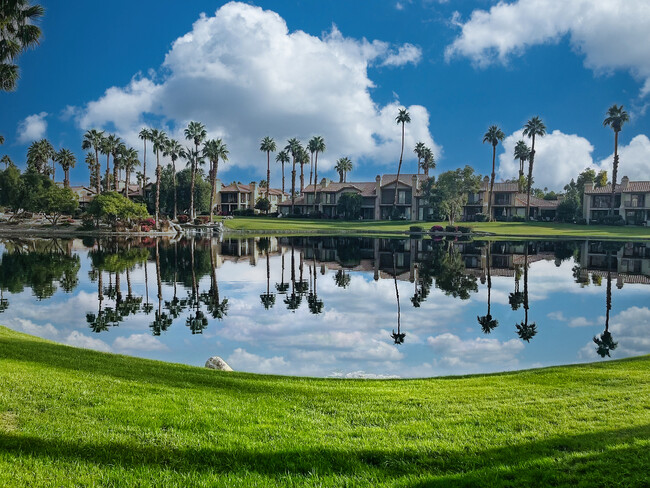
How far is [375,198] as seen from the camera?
113 m

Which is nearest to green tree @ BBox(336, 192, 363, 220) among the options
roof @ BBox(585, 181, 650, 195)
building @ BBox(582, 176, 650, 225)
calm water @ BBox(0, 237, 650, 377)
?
building @ BBox(582, 176, 650, 225)

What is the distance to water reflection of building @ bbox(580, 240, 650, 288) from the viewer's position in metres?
32.0

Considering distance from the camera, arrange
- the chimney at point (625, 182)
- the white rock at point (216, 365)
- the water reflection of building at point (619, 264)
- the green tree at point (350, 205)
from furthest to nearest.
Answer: the green tree at point (350, 205) → the chimney at point (625, 182) → the water reflection of building at point (619, 264) → the white rock at point (216, 365)

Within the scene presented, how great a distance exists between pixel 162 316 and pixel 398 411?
550 inches

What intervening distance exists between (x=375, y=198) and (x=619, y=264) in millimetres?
75279

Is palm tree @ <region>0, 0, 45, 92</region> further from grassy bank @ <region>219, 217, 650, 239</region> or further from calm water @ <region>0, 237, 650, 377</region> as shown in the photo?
grassy bank @ <region>219, 217, 650, 239</region>

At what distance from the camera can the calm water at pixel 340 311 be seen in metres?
15.1

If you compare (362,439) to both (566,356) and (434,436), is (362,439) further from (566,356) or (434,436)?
(566,356)

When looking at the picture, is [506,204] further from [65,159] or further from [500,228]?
[65,159]

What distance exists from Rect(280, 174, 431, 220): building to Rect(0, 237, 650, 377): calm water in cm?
6846

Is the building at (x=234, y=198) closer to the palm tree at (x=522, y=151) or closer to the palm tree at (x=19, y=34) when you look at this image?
the palm tree at (x=522, y=151)

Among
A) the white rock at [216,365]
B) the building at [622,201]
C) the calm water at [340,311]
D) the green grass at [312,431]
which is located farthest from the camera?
the building at [622,201]

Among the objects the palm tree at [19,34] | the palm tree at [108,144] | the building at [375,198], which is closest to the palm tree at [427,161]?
the building at [375,198]

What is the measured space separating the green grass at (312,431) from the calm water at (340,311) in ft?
14.2
